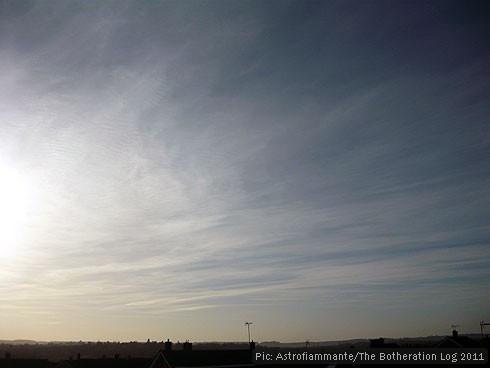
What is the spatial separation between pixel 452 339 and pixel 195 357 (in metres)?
33.7

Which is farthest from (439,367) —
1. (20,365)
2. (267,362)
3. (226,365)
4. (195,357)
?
(20,365)

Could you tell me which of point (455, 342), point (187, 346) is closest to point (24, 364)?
point (187, 346)

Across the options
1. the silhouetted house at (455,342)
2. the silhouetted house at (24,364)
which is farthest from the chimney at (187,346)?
the silhouetted house at (455,342)

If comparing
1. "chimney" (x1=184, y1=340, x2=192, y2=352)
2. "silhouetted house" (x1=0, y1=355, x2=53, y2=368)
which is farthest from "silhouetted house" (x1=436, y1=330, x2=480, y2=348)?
"silhouetted house" (x1=0, y1=355, x2=53, y2=368)

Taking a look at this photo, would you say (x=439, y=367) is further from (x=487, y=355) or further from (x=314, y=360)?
(x=314, y=360)

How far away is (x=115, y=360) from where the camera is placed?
186 feet

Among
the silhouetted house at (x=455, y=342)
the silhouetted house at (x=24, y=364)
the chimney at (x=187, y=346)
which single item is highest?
the chimney at (x=187, y=346)

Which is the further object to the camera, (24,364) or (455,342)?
(24,364)

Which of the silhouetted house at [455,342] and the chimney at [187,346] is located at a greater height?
the chimney at [187,346]

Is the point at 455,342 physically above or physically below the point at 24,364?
→ above

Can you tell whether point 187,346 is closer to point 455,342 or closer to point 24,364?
point 24,364

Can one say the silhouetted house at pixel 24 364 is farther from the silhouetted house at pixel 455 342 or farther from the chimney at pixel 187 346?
the silhouetted house at pixel 455 342

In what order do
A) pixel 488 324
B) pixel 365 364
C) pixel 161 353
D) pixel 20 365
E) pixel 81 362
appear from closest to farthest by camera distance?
pixel 365 364
pixel 161 353
pixel 81 362
pixel 20 365
pixel 488 324

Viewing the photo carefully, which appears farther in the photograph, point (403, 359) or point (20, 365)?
point (20, 365)
